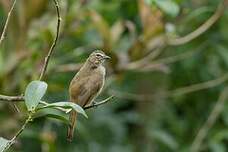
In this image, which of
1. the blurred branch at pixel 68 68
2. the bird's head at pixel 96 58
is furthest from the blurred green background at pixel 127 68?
the bird's head at pixel 96 58

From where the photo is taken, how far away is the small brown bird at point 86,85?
285 cm

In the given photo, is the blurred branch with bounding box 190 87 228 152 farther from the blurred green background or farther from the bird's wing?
the bird's wing

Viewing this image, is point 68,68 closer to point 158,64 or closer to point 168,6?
point 158,64

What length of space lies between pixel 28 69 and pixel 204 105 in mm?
1558

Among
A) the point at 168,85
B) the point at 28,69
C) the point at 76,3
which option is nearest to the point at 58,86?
the point at 28,69

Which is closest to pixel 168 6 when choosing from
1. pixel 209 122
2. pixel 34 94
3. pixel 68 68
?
pixel 68 68

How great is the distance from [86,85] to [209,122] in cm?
245

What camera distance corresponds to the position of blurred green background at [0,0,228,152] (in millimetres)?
4441

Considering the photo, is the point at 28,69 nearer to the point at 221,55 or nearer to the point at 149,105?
the point at 149,105

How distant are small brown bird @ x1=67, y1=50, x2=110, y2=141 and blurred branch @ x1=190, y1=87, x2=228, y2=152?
83.9 inches

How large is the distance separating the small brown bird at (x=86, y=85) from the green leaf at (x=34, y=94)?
41 centimetres

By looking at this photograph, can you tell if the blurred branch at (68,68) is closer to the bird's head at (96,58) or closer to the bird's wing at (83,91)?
the bird's head at (96,58)

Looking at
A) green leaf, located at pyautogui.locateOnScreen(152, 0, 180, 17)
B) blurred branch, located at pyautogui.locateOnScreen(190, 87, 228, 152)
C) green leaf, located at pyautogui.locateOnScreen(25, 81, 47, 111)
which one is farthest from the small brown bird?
blurred branch, located at pyautogui.locateOnScreen(190, 87, 228, 152)

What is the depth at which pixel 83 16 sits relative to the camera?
4.57m
